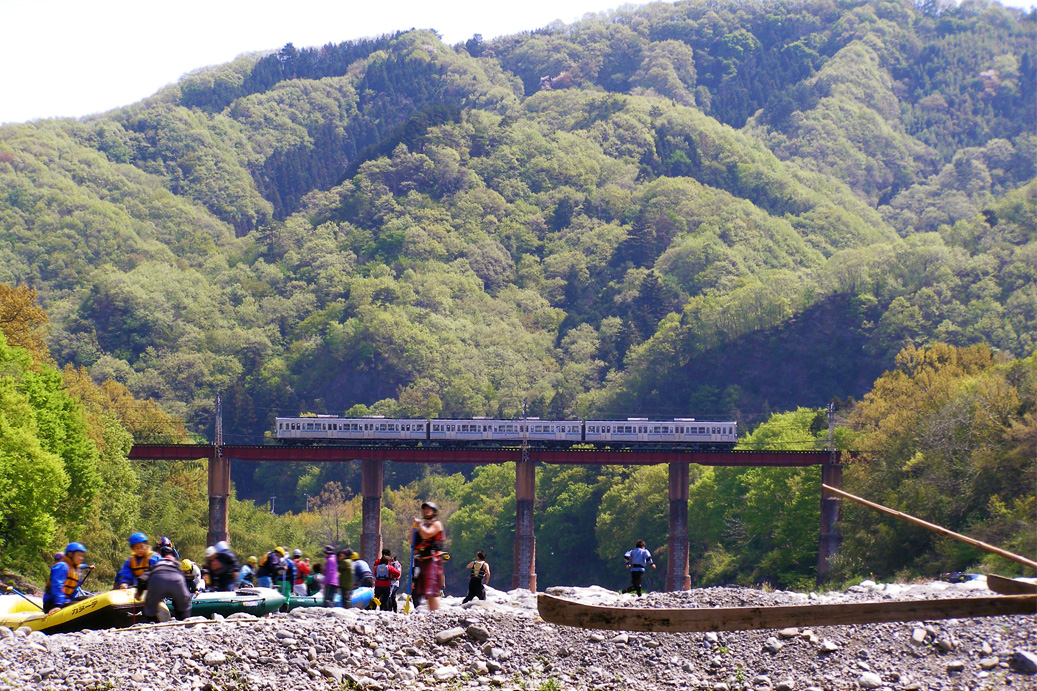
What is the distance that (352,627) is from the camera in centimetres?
2092

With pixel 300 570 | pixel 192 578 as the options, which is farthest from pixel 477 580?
pixel 192 578

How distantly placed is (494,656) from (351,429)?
208ft

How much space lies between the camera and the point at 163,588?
19.2 meters

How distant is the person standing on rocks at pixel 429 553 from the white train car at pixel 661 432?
58.7 m

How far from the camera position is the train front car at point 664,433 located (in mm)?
80562

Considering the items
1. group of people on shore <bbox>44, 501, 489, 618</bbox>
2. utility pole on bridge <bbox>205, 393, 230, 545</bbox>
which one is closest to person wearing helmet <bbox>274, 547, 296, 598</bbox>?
group of people on shore <bbox>44, 501, 489, 618</bbox>

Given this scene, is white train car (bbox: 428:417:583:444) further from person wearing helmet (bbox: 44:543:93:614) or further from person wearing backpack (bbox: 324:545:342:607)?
person wearing helmet (bbox: 44:543:93:614)

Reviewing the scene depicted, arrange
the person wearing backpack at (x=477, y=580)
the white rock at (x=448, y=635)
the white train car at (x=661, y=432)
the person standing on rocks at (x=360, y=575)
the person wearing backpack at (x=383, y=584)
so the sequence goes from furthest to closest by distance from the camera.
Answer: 1. the white train car at (x=661, y=432)
2. the person wearing backpack at (x=477, y=580)
3. the person wearing backpack at (x=383, y=584)
4. the person standing on rocks at (x=360, y=575)
5. the white rock at (x=448, y=635)

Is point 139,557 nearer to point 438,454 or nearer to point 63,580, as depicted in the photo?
point 63,580

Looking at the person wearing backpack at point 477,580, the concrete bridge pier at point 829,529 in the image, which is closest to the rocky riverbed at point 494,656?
the person wearing backpack at point 477,580

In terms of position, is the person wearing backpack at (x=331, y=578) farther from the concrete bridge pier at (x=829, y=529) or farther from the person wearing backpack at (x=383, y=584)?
the concrete bridge pier at (x=829, y=529)

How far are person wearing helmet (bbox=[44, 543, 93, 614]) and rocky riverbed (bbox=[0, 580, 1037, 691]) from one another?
2067 mm

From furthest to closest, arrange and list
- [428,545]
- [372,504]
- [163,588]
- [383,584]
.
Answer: [372,504], [383,584], [428,545], [163,588]

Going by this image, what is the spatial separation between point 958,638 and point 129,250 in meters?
185
